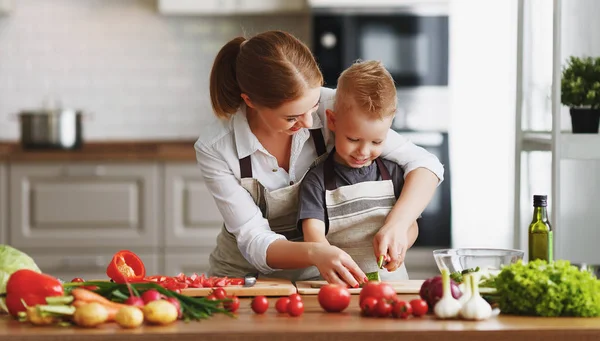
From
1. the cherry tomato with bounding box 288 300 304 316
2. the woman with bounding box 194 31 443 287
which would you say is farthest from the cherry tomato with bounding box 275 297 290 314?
the woman with bounding box 194 31 443 287

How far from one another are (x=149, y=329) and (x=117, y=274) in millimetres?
419

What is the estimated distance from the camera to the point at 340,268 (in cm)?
187

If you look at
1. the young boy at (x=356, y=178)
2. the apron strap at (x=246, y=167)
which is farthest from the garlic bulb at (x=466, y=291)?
the apron strap at (x=246, y=167)

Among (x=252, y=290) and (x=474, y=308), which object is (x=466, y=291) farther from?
(x=252, y=290)

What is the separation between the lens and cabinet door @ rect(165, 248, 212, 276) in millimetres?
4355

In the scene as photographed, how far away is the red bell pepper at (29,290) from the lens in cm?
157

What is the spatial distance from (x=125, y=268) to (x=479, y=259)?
30.0 inches

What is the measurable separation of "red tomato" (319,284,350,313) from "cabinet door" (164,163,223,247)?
2.75 metres

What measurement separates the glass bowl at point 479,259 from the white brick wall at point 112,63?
3.37 m

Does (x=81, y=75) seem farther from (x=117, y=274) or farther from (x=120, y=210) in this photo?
(x=117, y=274)

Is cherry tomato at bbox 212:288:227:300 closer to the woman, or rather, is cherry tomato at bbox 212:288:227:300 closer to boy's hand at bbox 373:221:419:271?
the woman

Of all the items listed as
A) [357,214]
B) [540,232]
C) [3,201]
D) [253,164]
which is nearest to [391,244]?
[357,214]

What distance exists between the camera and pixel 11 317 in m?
1.61

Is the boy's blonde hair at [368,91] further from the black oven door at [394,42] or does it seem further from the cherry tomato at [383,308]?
the black oven door at [394,42]
